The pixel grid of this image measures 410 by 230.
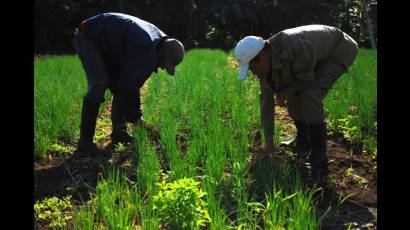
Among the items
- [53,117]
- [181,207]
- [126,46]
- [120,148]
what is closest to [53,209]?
[181,207]

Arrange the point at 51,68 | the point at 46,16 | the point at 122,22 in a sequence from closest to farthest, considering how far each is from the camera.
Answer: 1. the point at 122,22
2. the point at 51,68
3. the point at 46,16

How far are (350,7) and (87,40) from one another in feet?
62.8

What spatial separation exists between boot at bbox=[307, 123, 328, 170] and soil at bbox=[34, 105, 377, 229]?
89 mm

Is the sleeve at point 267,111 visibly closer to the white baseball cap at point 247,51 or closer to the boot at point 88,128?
the white baseball cap at point 247,51

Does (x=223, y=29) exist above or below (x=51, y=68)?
above

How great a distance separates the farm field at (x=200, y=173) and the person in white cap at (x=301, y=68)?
0.25m

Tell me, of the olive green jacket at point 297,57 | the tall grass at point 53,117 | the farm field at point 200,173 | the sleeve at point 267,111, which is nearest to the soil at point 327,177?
the farm field at point 200,173

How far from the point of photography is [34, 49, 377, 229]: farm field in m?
1.85

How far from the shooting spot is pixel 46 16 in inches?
633

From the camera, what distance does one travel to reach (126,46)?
3.12 meters

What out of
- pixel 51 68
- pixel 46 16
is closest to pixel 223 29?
pixel 46 16

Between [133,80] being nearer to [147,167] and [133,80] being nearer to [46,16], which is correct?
[147,167]

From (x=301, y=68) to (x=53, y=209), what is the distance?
1625 millimetres

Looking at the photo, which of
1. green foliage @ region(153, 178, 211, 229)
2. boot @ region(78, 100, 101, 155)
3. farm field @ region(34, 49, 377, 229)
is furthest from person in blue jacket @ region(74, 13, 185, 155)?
green foliage @ region(153, 178, 211, 229)
